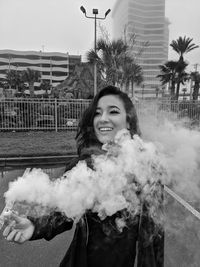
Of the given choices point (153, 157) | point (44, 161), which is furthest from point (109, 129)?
point (44, 161)

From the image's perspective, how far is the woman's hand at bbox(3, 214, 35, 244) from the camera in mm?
1228

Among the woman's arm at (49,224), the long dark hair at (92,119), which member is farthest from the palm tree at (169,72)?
the woman's arm at (49,224)

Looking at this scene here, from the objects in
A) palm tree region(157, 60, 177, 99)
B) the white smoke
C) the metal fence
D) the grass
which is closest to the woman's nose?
the white smoke

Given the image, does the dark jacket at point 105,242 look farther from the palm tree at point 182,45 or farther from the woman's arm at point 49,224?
the palm tree at point 182,45

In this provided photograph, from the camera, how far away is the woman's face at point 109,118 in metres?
1.72

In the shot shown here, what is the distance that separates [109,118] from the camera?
172cm

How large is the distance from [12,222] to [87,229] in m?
0.46

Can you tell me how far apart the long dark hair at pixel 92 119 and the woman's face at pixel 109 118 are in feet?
0.10

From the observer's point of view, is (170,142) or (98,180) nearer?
(98,180)

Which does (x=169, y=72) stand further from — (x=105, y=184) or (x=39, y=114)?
(x=105, y=184)

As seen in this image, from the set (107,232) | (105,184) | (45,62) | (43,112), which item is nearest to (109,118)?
(105,184)

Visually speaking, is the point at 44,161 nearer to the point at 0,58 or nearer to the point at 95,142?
the point at 95,142

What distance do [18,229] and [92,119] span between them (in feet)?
2.76

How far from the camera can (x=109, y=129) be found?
1.72 meters
